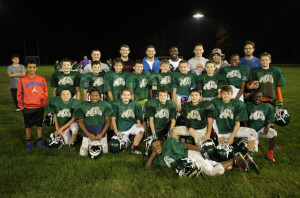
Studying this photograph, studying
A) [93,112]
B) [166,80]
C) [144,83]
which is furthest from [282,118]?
[93,112]

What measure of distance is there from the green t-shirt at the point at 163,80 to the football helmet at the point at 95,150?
2019mm

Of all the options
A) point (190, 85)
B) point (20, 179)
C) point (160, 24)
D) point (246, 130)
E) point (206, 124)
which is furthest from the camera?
point (160, 24)

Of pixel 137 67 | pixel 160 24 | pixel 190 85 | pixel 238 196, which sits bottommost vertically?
pixel 238 196

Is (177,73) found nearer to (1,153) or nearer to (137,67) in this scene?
(137,67)

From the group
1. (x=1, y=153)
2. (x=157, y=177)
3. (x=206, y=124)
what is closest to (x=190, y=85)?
(x=206, y=124)

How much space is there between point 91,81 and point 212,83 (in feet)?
9.57

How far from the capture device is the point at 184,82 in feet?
17.6

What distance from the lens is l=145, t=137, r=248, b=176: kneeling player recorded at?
11.8 ft

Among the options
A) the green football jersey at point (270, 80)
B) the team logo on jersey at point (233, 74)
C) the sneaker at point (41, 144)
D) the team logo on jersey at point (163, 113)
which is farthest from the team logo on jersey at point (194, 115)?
the sneaker at point (41, 144)

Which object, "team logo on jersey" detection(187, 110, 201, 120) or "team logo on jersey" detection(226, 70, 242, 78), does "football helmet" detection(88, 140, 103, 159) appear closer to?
"team logo on jersey" detection(187, 110, 201, 120)

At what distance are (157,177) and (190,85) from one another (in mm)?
2531

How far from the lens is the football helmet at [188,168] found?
351cm

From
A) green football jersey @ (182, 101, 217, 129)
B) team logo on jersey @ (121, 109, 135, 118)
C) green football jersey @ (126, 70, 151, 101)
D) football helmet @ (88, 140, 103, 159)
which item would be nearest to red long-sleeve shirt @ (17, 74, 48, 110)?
football helmet @ (88, 140, 103, 159)

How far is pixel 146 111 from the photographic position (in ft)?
16.1
